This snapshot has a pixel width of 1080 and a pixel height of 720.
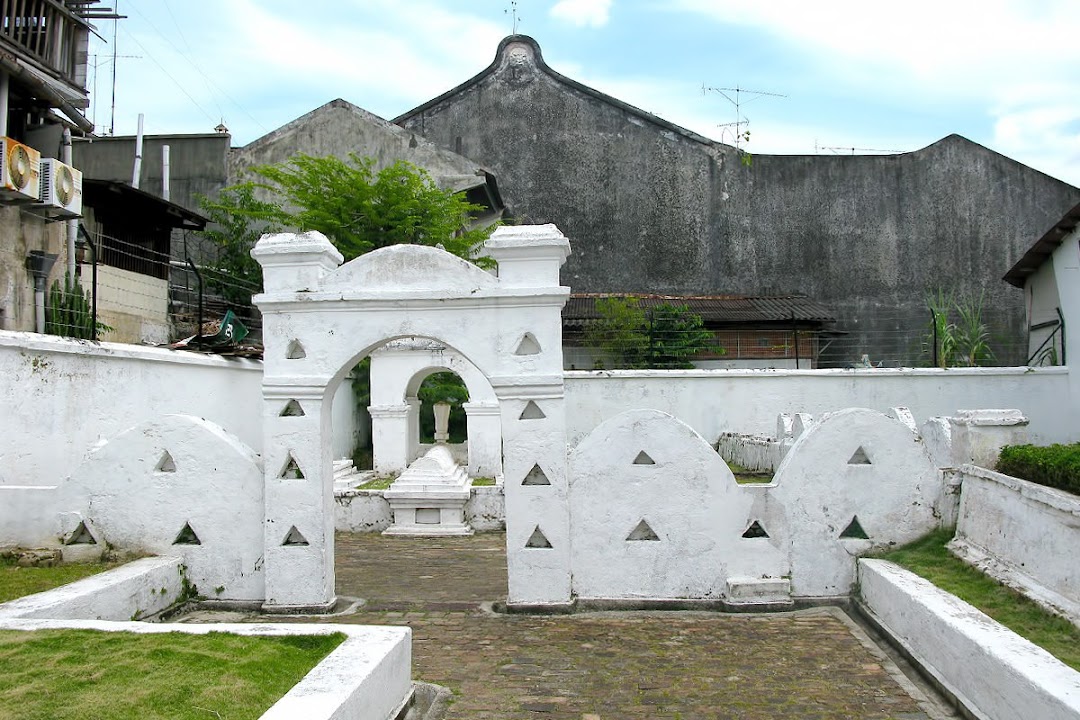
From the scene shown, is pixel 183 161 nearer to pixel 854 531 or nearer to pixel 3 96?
pixel 3 96

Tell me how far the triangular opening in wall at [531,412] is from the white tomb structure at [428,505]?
4.69 m

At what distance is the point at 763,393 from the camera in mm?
15797

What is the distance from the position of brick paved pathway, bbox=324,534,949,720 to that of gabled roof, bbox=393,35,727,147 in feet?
59.4

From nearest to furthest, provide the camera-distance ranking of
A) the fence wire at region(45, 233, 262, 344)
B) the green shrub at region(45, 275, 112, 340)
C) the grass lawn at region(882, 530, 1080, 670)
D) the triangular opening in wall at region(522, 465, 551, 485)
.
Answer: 1. the grass lawn at region(882, 530, 1080, 670)
2. the triangular opening in wall at region(522, 465, 551, 485)
3. the green shrub at region(45, 275, 112, 340)
4. the fence wire at region(45, 233, 262, 344)

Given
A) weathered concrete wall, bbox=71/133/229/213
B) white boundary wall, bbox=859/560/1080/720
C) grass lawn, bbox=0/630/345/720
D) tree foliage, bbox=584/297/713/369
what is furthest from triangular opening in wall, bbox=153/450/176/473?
weathered concrete wall, bbox=71/133/229/213

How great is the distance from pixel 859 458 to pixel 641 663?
2.74 metres

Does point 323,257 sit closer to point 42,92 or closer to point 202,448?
point 202,448

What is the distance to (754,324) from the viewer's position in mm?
20172

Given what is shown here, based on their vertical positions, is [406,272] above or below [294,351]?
above

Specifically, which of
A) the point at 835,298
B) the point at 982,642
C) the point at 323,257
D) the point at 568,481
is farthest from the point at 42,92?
the point at 835,298

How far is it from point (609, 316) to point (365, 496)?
27.7 feet

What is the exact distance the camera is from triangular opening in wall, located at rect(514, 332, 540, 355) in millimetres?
7152

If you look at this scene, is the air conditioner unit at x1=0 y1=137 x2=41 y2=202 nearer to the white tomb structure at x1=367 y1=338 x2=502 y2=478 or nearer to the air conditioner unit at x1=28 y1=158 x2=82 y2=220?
the air conditioner unit at x1=28 y1=158 x2=82 y2=220

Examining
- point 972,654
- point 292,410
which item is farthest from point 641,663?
point 292,410
